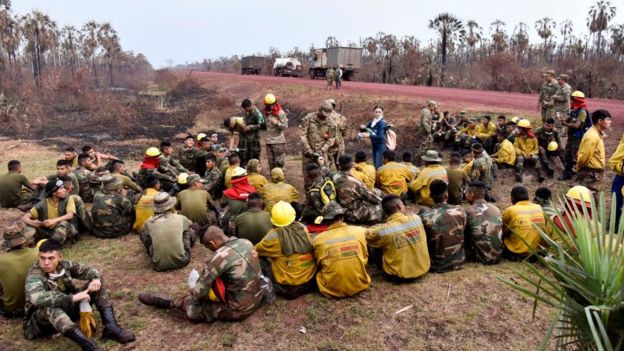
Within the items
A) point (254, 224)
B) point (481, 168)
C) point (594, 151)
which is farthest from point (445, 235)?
point (481, 168)

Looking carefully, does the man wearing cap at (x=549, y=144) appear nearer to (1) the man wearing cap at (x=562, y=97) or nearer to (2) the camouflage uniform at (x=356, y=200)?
(1) the man wearing cap at (x=562, y=97)

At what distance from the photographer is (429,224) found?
5.12 m

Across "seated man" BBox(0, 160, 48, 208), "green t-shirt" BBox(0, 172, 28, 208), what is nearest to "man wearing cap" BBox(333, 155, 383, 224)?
"seated man" BBox(0, 160, 48, 208)

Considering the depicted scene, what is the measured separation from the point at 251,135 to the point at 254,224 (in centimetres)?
443

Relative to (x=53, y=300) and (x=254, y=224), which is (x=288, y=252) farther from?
(x=53, y=300)

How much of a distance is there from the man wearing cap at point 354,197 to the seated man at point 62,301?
11.8ft

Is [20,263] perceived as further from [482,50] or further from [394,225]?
[482,50]

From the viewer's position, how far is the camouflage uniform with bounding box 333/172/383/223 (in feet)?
21.6

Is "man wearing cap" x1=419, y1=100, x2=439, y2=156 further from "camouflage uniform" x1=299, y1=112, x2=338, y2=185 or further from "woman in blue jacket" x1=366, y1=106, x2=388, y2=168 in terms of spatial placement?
"camouflage uniform" x1=299, y1=112, x2=338, y2=185

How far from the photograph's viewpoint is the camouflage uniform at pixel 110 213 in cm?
658

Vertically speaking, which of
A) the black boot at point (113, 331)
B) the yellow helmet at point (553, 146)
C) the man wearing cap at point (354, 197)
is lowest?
the black boot at point (113, 331)

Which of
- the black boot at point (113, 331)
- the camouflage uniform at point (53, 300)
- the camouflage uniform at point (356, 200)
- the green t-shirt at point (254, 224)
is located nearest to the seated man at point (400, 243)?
the green t-shirt at point (254, 224)

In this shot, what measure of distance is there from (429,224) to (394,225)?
60cm

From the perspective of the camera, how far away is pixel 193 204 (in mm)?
6758
